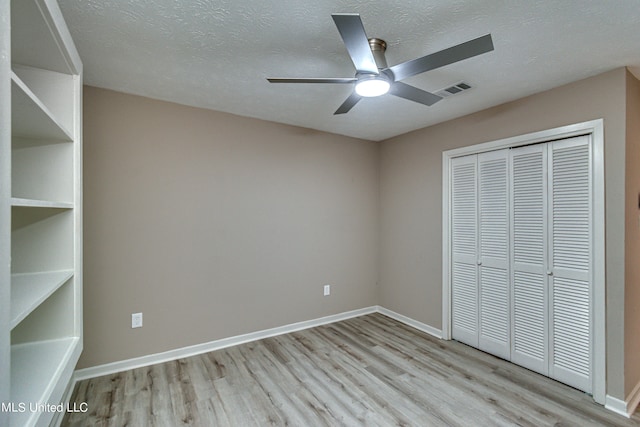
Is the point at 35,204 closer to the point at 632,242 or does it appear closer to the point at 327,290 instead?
the point at 327,290

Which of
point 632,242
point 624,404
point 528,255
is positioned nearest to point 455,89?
point 528,255

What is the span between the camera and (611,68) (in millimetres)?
2088

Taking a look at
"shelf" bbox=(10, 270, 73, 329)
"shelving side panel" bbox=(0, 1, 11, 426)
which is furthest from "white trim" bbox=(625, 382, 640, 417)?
"shelf" bbox=(10, 270, 73, 329)

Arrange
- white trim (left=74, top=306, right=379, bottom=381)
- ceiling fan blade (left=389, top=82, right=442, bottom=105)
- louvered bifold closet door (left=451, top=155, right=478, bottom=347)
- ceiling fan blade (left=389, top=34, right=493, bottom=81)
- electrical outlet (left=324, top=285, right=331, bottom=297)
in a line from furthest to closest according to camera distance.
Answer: electrical outlet (left=324, top=285, right=331, bottom=297)
louvered bifold closet door (left=451, top=155, right=478, bottom=347)
white trim (left=74, top=306, right=379, bottom=381)
ceiling fan blade (left=389, top=82, right=442, bottom=105)
ceiling fan blade (left=389, top=34, right=493, bottom=81)

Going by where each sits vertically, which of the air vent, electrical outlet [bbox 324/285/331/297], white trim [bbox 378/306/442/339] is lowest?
white trim [bbox 378/306/442/339]

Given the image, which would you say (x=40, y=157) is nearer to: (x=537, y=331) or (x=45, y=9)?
(x=45, y=9)

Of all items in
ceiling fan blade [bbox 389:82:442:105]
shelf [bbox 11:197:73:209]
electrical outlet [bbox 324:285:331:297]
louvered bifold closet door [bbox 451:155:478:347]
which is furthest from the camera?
electrical outlet [bbox 324:285:331:297]

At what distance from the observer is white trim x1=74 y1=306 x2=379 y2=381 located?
2.48 meters

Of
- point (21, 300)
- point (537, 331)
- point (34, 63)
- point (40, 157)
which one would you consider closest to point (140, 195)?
point (40, 157)

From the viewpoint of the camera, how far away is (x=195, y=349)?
9.47 ft

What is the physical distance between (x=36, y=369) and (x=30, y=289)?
364 millimetres

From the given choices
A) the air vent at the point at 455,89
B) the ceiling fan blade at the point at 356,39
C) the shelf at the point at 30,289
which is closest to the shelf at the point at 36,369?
the shelf at the point at 30,289

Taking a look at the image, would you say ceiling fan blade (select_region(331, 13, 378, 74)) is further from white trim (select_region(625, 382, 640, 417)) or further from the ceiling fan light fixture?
white trim (select_region(625, 382, 640, 417))

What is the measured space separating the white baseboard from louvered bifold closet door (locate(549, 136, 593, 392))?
0.15 m
